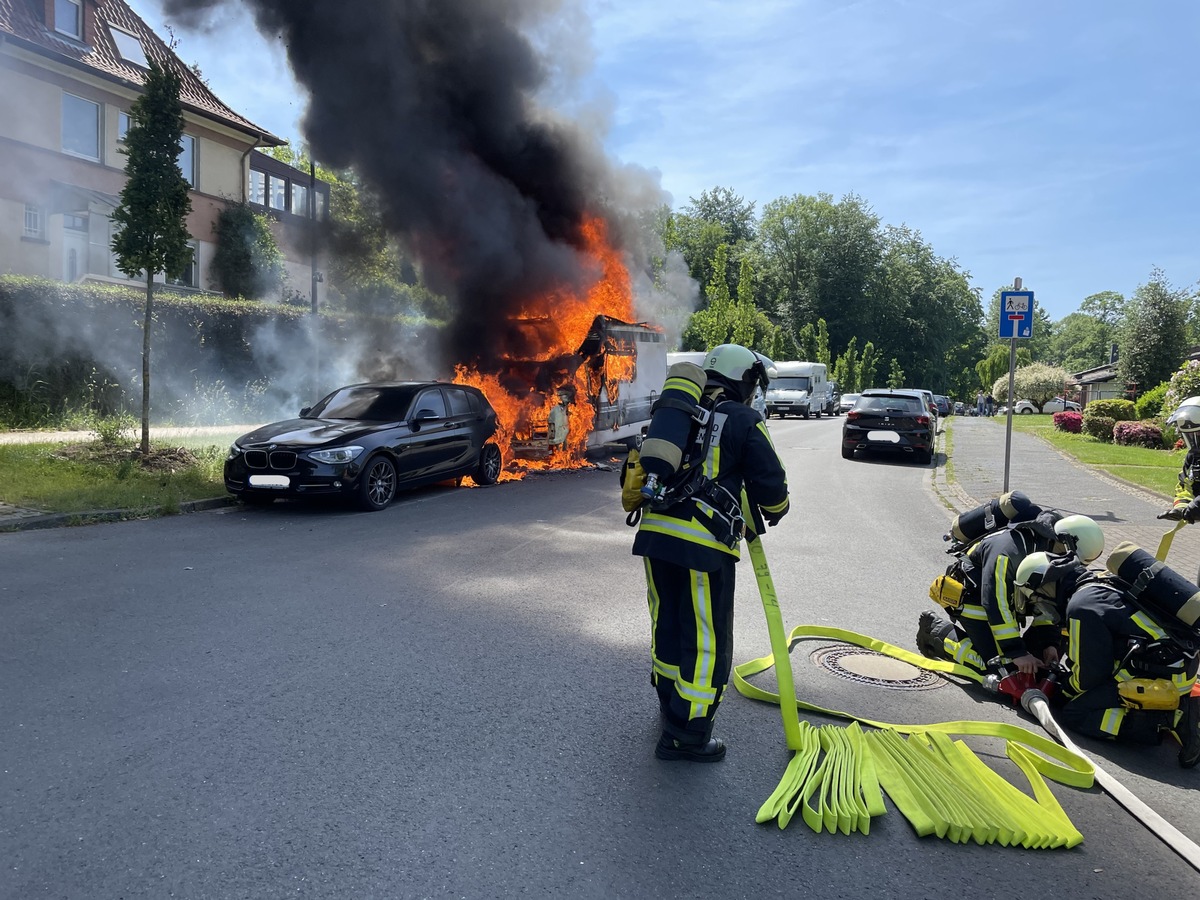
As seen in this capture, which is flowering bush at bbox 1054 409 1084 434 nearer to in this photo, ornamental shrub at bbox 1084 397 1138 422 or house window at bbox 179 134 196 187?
ornamental shrub at bbox 1084 397 1138 422

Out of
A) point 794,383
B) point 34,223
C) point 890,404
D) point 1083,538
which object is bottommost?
point 1083,538

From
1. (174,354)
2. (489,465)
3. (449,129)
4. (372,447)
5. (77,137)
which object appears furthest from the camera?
(77,137)

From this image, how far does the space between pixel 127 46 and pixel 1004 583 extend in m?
28.1

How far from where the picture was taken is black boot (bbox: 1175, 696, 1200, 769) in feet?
11.7

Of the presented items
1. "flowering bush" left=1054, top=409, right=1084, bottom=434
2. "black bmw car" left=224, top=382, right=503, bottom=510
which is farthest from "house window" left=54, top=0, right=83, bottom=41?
"flowering bush" left=1054, top=409, right=1084, bottom=434

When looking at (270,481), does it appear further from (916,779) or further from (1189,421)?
(1189,421)

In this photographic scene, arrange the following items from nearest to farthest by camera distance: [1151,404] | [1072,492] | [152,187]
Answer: [152,187]
[1072,492]
[1151,404]

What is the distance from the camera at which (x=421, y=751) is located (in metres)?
3.42

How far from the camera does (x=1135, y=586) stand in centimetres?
364

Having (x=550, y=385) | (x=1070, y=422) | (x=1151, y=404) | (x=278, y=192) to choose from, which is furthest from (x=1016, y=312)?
(x=278, y=192)

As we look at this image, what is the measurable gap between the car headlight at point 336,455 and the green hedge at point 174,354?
7513 mm

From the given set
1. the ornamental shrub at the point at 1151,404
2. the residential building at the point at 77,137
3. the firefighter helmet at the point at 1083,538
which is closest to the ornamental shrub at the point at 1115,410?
the ornamental shrub at the point at 1151,404

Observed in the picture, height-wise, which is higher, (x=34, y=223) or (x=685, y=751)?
(x=34, y=223)

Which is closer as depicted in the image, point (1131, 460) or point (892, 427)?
point (1131, 460)
